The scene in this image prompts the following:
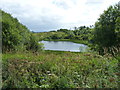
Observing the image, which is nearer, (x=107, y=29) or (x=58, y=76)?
(x=58, y=76)

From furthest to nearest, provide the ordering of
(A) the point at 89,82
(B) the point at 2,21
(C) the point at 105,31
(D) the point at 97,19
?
(D) the point at 97,19 < (C) the point at 105,31 < (B) the point at 2,21 < (A) the point at 89,82

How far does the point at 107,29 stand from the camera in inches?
729

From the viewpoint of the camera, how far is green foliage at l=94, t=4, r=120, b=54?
18.1 m

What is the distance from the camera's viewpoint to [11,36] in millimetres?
11945

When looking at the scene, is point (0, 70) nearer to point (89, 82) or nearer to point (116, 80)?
point (89, 82)

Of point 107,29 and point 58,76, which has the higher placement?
point 107,29

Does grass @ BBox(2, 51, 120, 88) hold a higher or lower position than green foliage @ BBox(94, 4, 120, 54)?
lower

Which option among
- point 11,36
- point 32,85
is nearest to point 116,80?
point 32,85

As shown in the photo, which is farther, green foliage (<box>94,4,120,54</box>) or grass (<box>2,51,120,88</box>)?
green foliage (<box>94,4,120,54</box>)

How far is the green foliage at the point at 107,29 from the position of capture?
714 inches

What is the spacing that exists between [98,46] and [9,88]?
16434mm

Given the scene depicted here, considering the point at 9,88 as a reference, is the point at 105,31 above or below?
above

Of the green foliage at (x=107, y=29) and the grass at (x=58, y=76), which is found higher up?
the green foliage at (x=107, y=29)

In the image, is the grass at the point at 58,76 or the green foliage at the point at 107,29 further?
the green foliage at the point at 107,29
